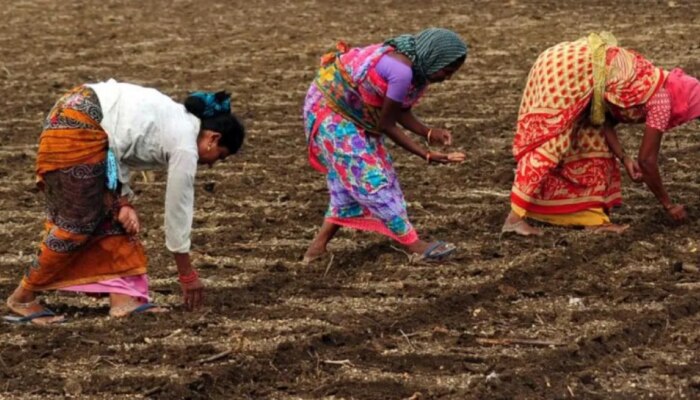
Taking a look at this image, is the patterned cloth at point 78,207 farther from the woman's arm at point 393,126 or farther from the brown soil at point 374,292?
the woman's arm at point 393,126

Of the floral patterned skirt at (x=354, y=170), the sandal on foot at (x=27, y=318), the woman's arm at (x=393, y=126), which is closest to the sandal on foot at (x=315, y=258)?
the floral patterned skirt at (x=354, y=170)

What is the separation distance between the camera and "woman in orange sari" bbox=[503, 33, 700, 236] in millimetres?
6988

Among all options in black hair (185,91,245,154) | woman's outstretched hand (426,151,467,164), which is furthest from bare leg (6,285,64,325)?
woman's outstretched hand (426,151,467,164)

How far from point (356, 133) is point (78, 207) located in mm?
1514

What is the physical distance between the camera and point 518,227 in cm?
716

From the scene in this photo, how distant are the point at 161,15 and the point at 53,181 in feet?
34.9

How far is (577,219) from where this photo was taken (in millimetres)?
7371

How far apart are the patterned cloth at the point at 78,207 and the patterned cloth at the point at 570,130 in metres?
2.37

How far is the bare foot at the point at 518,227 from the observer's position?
23.5 ft

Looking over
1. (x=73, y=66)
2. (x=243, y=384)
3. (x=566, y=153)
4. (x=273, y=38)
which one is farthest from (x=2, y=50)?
(x=243, y=384)

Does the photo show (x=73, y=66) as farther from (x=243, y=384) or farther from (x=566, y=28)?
(x=243, y=384)

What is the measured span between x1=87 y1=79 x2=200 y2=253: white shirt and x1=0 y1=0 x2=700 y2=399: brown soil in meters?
Answer: 0.51

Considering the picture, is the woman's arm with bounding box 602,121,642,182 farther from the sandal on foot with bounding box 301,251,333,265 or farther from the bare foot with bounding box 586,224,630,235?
the sandal on foot with bounding box 301,251,333,265

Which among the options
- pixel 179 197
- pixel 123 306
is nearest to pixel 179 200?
pixel 179 197
